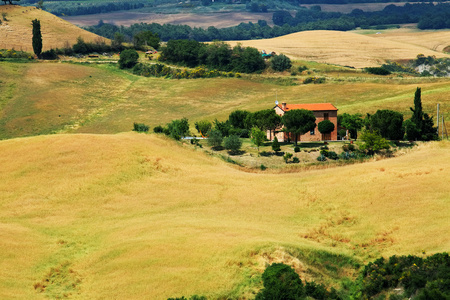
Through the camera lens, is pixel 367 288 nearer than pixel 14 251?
Yes

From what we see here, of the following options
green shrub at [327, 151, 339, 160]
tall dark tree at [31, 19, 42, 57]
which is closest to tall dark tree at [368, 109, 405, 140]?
green shrub at [327, 151, 339, 160]

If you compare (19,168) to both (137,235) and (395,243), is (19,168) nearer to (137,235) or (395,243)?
(137,235)

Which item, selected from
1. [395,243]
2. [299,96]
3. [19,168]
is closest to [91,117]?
[299,96]

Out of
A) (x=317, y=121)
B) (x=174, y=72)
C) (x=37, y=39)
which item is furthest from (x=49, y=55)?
(x=317, y=121)

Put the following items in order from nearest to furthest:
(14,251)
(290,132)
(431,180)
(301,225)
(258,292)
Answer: (258,292)
(14,251)
(301,225)
(431,180)
(290,132)

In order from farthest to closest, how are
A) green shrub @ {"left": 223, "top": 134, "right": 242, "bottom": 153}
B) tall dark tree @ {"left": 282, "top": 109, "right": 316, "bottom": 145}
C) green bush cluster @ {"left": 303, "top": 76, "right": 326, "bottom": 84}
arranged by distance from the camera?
green bush cluster @ {"left": 303, "top": 76, "right": 326, "bottom": 84}
tall dark tree @ {"left": 282, "top": 109, "right": 316, "bottom": 145}
green shrub @ {"left": 223, "top": 134, "right": 242, "bottom": 153}

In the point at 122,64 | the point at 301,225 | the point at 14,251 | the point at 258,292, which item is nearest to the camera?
the point at 258,292

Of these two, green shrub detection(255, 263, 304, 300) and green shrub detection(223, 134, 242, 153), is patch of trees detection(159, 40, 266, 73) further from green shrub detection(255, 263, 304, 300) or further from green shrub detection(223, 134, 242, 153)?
green shrub detection(255, 263, 304, 300)

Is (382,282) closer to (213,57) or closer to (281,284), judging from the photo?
(281,284)
